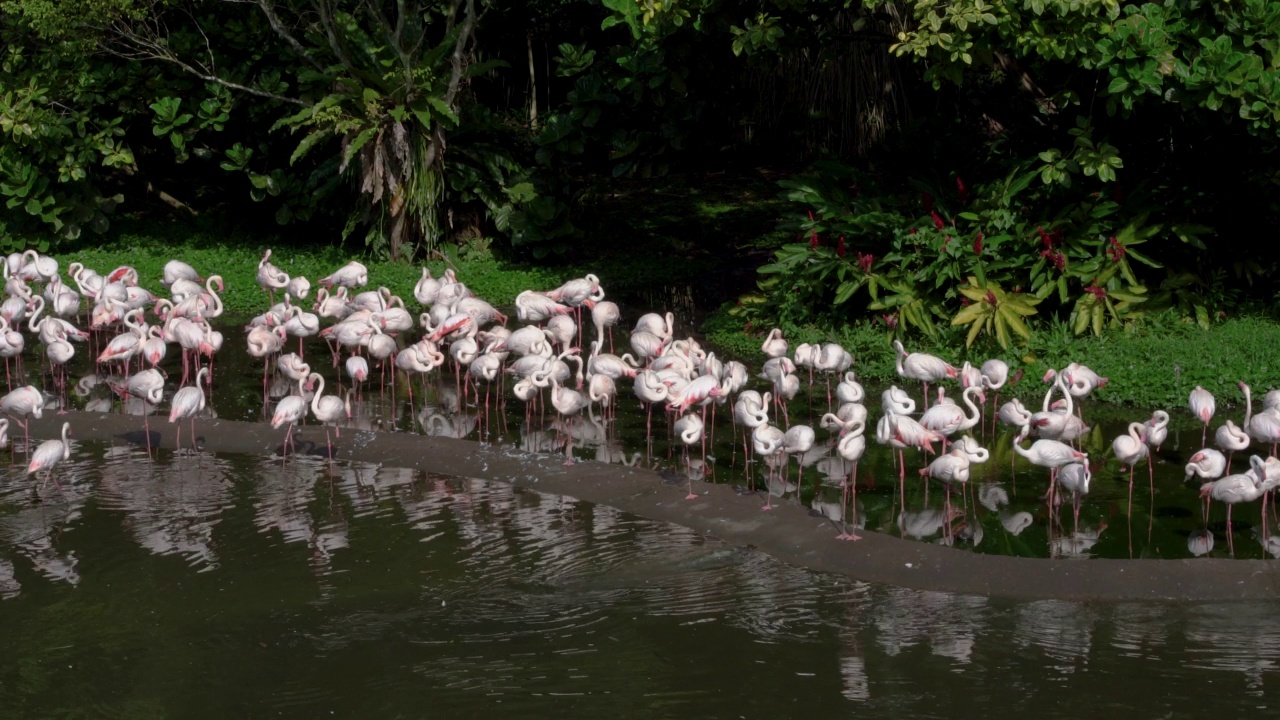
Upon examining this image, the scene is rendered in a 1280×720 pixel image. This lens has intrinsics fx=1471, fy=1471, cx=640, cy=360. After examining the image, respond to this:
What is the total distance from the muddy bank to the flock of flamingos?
18cm

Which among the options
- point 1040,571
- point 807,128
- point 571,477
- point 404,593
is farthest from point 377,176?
point 1040,571

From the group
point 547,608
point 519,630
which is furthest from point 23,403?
point 519,630

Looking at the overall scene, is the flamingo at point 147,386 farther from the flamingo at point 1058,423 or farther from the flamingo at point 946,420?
the flamingo at point 1058,423

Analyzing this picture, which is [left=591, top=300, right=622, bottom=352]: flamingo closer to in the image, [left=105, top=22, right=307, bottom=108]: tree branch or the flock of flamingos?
the flock of flamingos

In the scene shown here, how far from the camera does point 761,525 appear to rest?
783 centimetres

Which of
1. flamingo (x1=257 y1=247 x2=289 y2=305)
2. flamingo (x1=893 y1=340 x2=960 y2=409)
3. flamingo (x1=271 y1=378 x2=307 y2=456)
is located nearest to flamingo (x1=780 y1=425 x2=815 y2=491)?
flamingo (x1=893 y1=340 x2=960 y2=409)

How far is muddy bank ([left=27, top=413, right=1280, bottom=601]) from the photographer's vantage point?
6820mm

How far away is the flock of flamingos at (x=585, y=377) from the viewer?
8047 millimetres

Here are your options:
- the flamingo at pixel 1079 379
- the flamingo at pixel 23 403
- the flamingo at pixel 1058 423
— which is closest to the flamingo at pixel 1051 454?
the flamingo at pixel 1058 423

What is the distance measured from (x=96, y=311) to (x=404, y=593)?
6038mm

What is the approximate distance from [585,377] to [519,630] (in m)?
4.32

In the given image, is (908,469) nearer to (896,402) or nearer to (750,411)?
(896,402)

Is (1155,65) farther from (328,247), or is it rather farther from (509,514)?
(328,247)

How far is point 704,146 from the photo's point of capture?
20.3 metres
